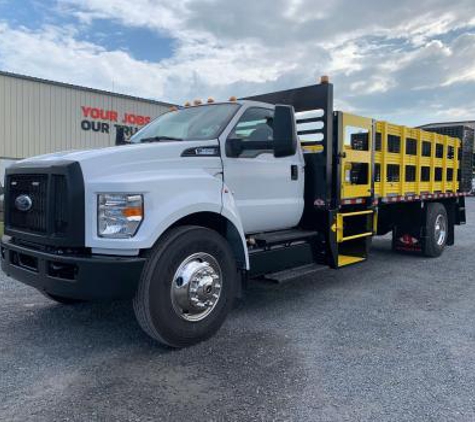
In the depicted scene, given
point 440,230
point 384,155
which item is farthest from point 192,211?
point 440,230

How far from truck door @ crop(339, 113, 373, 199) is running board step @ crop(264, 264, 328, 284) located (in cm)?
101

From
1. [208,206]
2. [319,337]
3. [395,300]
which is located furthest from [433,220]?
[208,206]

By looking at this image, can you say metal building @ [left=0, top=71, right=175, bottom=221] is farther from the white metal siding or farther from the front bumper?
the front bumper

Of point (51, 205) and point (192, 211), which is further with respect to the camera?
point (192, 211)

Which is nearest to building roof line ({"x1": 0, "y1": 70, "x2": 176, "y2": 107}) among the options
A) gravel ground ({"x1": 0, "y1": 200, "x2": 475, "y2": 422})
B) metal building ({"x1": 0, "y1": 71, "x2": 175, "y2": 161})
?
metal building ({"x1": 0, "y1": 71, "x2": 175, "y2": 161})

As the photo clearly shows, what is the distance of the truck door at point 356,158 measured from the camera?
5840mm

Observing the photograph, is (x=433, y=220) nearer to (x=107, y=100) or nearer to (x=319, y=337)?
(x=319, y=337)

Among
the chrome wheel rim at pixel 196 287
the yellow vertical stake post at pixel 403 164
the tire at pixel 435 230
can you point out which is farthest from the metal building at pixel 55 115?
the chrome wheel rim at pixel 196 287

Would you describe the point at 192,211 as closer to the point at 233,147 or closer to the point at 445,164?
the point at 233,147

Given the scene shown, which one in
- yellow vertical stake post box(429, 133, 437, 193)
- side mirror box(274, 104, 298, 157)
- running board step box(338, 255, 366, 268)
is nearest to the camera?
side mirror box(274, 104, 298, 157)

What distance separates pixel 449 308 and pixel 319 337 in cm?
191

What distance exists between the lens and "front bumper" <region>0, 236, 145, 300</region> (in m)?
3.46

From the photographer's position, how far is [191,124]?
483cm

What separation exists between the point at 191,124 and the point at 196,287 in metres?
1.80
